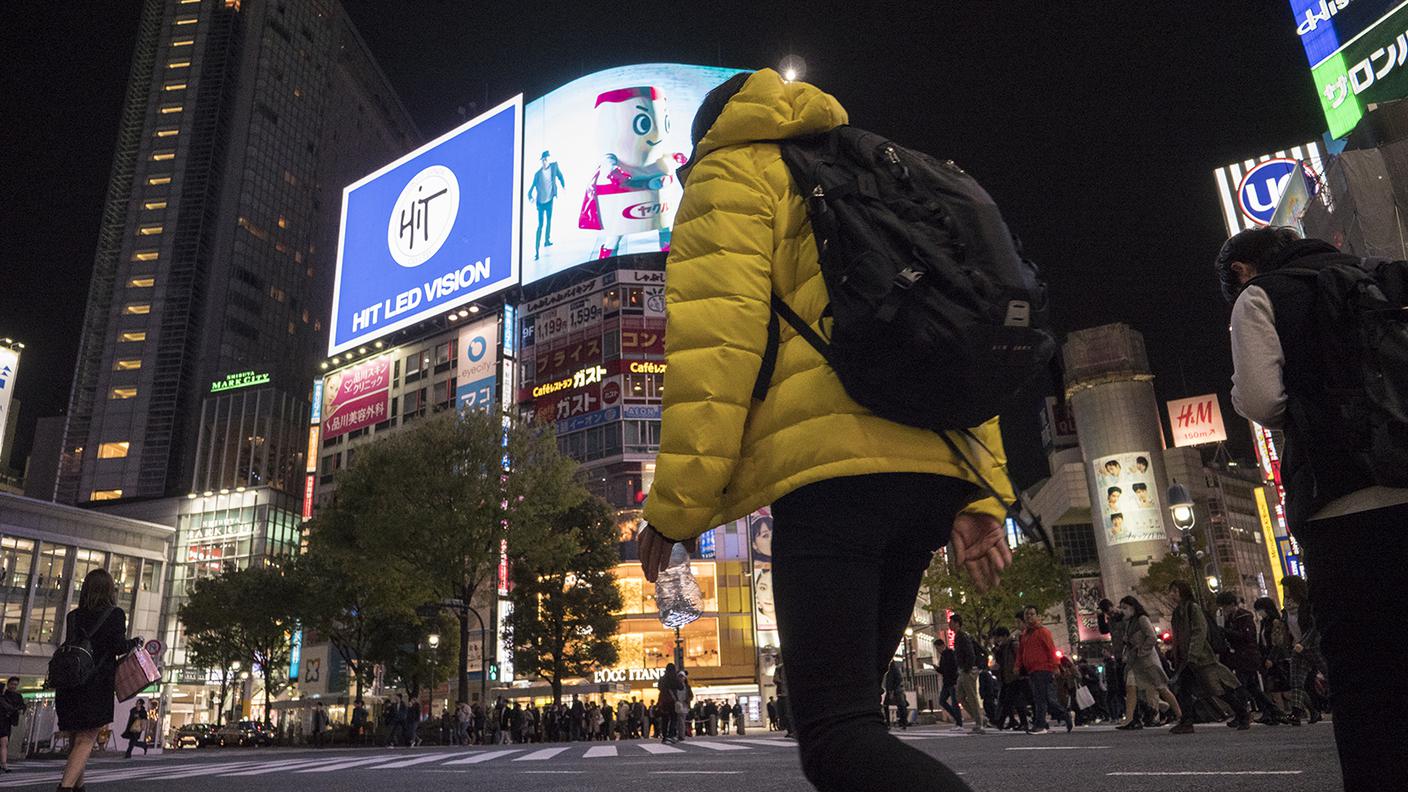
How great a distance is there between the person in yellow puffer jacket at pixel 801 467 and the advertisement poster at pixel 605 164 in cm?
4510

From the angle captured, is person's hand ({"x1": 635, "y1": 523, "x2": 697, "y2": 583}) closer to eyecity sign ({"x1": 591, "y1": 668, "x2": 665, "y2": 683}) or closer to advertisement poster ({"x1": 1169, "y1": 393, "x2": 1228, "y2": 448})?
eyecity sign ({"x1": 591, "y1": 668, "x2": 665, "y2": 683})

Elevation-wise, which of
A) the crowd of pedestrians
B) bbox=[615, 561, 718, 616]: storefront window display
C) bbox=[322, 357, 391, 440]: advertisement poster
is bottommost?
the crowd of pedestrians

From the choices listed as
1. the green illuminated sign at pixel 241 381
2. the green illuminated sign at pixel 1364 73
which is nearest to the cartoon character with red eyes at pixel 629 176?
the green illuminated sign at pixel 1364 73

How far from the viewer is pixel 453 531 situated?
23.1m

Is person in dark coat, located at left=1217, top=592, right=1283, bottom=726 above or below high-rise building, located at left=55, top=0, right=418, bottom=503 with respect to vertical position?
below

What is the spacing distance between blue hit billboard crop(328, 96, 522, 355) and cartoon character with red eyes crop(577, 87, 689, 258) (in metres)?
6.55

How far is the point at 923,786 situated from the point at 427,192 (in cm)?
4903

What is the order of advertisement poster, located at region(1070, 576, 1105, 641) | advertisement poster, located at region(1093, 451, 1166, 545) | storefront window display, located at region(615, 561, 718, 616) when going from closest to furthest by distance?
storefront window display, located at region(615, 561, 718, 616) → advertisement poster, located at region(1070, 576, 1105, 641) → advertisement poster, located at region(1093, 451, 1166, 545)

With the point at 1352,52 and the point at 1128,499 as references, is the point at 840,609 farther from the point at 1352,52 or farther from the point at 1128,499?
the point at 1128,499

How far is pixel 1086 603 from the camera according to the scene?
8656 cm

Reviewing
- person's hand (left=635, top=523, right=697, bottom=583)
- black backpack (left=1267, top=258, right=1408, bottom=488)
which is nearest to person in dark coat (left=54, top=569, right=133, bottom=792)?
person's hand (left=635, top=523, right=697, bottom=583)

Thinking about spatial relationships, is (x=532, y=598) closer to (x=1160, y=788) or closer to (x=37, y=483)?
(x=1160, y=788)

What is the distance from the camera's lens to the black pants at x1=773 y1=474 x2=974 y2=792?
148 cm

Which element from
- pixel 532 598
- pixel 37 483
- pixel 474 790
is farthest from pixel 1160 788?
pixel 37 483
